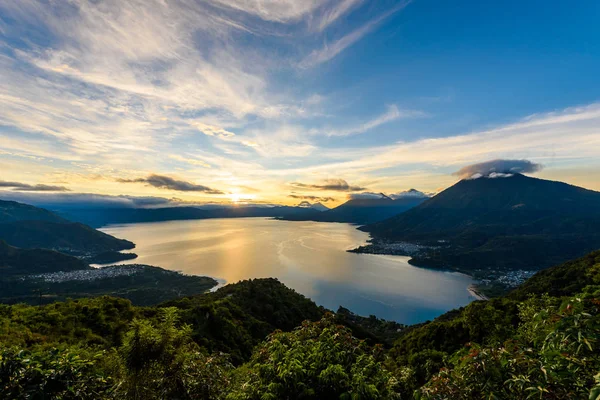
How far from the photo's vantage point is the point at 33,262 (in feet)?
498

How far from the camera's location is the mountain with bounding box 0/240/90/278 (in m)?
145

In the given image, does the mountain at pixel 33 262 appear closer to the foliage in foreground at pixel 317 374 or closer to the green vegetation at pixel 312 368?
the green vegetation at pixel 312 368

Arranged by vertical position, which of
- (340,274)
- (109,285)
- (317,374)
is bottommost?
(109,285)

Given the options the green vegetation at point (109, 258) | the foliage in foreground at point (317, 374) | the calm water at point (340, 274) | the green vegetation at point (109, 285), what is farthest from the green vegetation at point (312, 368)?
the green vegetation at point (109, 258)

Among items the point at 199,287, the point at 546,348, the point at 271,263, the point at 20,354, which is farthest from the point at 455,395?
the point at 271,263

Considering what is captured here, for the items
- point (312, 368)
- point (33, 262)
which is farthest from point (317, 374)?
point (33, 262)

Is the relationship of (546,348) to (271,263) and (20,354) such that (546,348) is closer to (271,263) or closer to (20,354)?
(20,354)

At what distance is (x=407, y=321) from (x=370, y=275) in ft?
157

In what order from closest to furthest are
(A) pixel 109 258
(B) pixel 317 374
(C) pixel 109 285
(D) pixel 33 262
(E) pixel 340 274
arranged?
1. (B) pixel 317 374
2. (C) pixel 109 285
3. (E) pixel 340 274
4. (D) pixel 33 262
5. (A) pixel 109 258

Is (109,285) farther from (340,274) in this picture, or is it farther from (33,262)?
(340,274)

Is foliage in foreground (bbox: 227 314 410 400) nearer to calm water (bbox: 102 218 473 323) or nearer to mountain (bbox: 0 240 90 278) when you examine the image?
calm water (bbox: 102 218 473 323)

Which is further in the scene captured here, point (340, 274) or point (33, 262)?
point (33, 262)

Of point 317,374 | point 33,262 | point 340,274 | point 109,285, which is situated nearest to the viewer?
point 317,374

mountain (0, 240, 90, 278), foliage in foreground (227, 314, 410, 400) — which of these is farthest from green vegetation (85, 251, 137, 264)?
foliage in foreground (227, 314, 410, 400)
